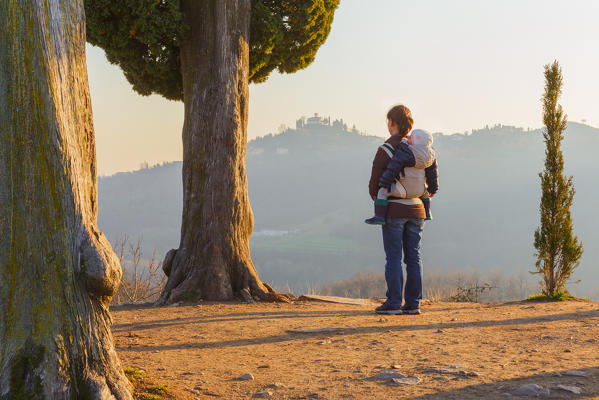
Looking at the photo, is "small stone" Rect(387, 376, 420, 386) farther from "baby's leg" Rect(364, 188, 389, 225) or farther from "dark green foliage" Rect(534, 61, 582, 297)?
"dark green foliage" Rect(534, 61, 582, 297)

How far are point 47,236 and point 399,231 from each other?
4.51m

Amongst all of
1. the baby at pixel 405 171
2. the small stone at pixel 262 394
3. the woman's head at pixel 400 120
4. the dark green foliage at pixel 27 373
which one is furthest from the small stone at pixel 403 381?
the woman's head at pixel 400 120

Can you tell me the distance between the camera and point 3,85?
3236mm

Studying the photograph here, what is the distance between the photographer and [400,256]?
670cm

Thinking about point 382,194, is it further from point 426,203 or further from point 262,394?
point 262,394

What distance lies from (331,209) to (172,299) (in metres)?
117

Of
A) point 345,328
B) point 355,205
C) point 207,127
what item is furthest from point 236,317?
point 355,205

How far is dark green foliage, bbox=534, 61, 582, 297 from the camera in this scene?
901 centimetres

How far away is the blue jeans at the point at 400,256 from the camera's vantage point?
662 cm

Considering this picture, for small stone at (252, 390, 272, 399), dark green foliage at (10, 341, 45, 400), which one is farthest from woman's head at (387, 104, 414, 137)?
dark green foliage at (10, 341, 45, 400)

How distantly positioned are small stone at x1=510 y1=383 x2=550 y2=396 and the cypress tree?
525 cm

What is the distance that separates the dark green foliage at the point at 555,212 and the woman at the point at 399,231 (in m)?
3.44

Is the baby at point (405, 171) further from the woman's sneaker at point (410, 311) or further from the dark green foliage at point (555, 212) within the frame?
the dark green foliage at point (555, 212)

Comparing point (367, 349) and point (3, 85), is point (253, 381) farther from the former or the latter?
point (3, 85)
